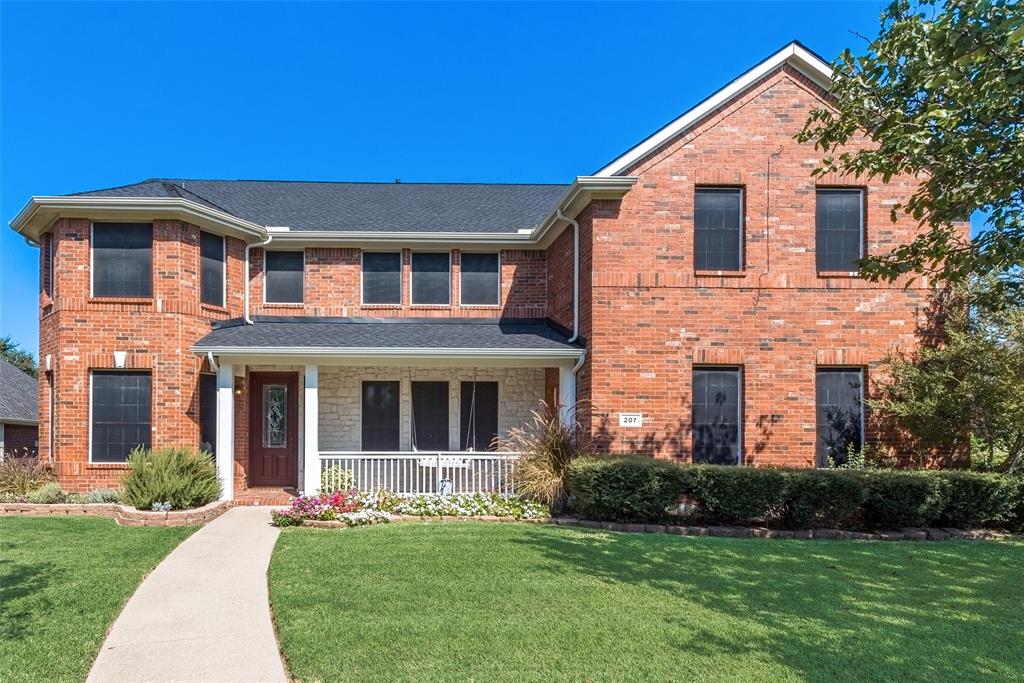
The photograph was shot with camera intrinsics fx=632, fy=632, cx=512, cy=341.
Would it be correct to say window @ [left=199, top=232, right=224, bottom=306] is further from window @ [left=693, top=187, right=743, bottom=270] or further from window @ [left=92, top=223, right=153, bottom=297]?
window @ [left=693, top=187, right=743, bottom=270]

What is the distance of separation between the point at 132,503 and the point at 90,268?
15.4 ft

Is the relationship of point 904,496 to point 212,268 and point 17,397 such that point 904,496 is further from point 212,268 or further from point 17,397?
point 17,397

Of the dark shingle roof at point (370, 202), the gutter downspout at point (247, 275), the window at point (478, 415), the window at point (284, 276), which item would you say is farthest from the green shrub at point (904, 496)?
the gutter downspout at point (247, 275)

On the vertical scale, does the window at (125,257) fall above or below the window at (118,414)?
above

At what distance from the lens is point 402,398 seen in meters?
13.7

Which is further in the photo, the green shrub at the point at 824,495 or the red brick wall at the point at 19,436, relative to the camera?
the red brick wall at the point at 19,436

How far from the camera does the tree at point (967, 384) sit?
389 inches

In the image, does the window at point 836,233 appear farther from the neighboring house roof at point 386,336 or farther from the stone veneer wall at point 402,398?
the stone veneer wall at point 402,398

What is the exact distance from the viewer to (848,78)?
7305 mm

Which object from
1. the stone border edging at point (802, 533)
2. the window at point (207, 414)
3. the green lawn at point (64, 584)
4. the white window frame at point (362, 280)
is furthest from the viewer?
the white window frame at point (362, 280)

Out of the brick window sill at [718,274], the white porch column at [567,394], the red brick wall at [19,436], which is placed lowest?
the red brick wall at [19,436]

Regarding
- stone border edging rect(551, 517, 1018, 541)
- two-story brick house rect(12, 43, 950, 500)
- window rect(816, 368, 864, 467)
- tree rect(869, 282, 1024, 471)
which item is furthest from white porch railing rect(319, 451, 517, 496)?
tree rect(869, 282, 1024, 471)

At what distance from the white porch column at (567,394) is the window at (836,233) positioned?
16.2 feet

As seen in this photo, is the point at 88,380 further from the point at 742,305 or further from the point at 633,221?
the point at 742,305
